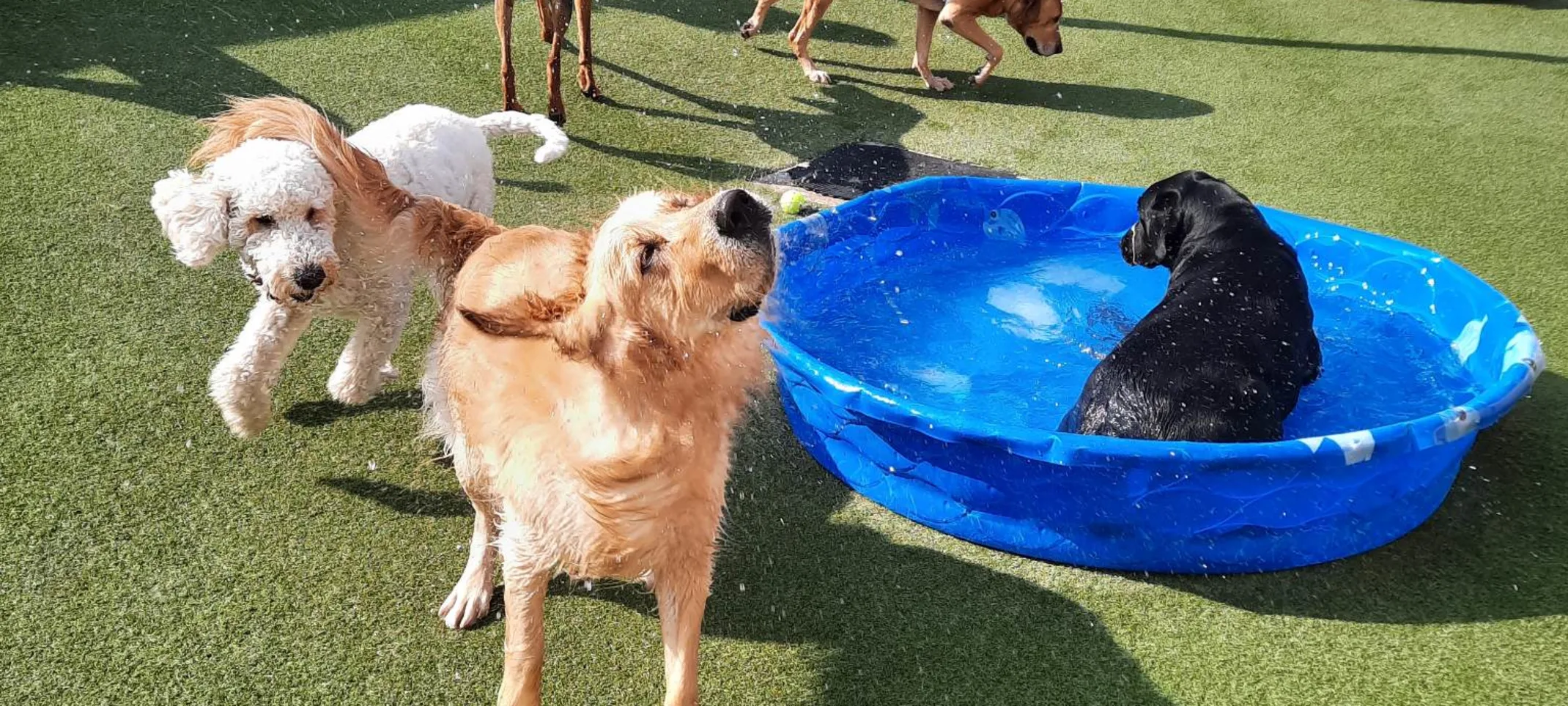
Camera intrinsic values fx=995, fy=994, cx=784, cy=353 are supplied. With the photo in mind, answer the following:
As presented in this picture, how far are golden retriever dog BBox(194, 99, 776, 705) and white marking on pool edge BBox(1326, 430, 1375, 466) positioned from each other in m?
1.80

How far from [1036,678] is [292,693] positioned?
2062 mm

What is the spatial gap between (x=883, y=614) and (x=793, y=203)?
2881mm

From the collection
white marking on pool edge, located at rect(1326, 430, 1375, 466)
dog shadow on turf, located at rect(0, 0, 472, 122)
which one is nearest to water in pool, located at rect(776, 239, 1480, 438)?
white marking on pool edge, located at rect(1326, 430, 1375, 466)

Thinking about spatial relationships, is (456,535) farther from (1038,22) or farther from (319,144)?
(1038,22)

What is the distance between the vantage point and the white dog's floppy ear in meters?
3.03

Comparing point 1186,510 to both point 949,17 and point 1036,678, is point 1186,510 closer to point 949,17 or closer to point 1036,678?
point 1036,678

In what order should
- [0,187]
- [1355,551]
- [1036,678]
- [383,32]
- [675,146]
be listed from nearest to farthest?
1. [1036,678]
2. [1355,551]
3. [0,187]
4. [675,146]
5. [383,32]

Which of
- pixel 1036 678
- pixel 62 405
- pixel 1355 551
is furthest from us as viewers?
pixel 62 405

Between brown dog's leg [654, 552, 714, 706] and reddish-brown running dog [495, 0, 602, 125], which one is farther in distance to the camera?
reddish-brown running dog [495, 0, 602, 125]

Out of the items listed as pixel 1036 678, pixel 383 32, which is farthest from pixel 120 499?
pixel 383 32

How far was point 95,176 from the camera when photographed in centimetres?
496

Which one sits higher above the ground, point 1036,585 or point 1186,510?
point 1186,510

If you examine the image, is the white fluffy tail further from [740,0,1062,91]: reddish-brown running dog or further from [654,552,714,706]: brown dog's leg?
[740,0,1062,91]: reddish-brown running dog

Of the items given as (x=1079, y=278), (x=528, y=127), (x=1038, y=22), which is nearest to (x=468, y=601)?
(x=528, y=127)
